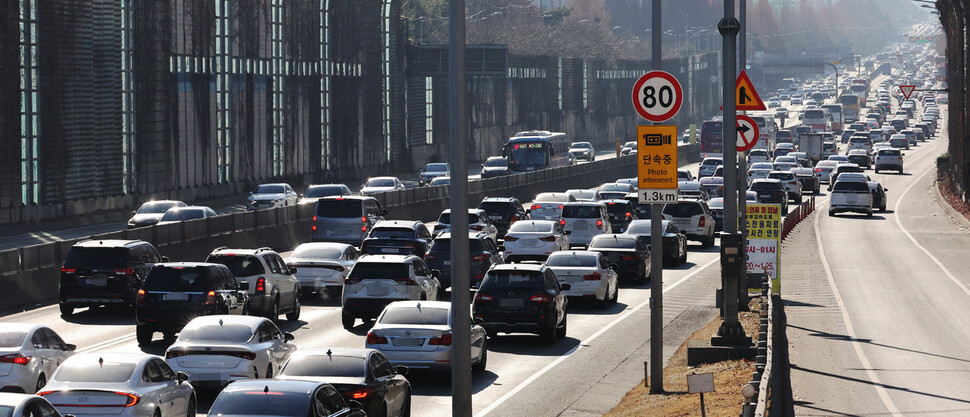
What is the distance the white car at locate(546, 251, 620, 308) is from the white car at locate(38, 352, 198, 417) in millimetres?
16665

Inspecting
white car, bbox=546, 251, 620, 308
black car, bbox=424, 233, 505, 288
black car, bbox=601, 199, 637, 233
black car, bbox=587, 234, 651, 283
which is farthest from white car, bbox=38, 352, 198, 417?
black car, bbox=601, 199, 637, 233

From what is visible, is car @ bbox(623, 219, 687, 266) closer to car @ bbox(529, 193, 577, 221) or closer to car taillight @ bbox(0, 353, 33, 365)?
car @ bbox(529, 193, 577, 221)

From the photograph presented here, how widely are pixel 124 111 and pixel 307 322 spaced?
39161 millimetres

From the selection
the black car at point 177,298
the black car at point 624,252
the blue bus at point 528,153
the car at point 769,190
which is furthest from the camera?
the blue bus at point 528,153

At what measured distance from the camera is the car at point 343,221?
45.3 meters

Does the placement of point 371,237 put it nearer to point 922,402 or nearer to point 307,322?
point 307,322

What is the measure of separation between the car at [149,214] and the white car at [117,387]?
3111cm

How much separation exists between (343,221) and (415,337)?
77.6 feet

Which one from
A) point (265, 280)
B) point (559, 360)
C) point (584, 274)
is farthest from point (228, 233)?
point (559, 360)

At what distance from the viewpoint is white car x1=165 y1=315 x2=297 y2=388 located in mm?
19938

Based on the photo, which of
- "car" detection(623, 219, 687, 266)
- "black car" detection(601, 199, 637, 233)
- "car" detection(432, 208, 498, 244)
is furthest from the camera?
"black car" detection(601, 199, 637, 233)

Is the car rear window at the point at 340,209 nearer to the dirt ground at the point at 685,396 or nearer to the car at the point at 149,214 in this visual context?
the car at the point at 149,214

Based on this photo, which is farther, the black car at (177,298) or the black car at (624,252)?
the black car at (624,252)

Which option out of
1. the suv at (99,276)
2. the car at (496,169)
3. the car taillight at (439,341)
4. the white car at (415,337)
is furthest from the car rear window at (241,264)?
the car at (496,169)
